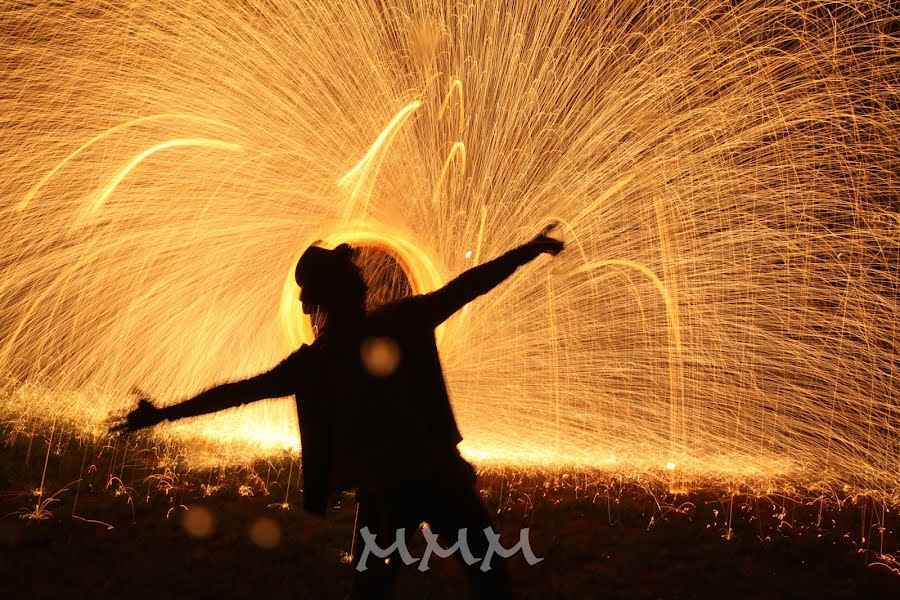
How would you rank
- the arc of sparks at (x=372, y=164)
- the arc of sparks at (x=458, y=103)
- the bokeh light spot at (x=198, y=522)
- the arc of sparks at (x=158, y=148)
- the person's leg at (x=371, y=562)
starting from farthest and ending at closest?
the arc of sparks at (x=458, y=103) → the arc of sparks at (x=372, y=164) → the arc of sparks at (x=158, y=148) → the bokeh light spot at (x=198, y=522) → the person's leg at (x=371, y=562)

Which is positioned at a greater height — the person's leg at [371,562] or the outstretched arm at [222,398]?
the outstretched arm at [222,398]

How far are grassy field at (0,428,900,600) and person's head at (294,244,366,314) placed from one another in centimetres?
273

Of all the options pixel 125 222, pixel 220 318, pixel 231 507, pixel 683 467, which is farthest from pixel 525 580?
pixel 125 222

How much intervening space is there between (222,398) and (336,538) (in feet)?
10.9

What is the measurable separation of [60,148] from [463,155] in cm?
516

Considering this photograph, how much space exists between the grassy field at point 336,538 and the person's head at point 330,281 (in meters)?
2.73

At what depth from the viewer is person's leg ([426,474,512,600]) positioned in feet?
9.11

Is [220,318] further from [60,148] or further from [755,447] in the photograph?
[755,447]

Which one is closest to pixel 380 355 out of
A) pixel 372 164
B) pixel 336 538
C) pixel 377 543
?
pixel 377 543

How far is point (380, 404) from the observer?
9.20 ft

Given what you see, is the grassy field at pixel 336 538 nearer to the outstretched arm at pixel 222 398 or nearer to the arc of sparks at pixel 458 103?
the outstretched arm at pixel 222 398

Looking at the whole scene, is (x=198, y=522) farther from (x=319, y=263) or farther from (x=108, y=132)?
(x=108, y=132)

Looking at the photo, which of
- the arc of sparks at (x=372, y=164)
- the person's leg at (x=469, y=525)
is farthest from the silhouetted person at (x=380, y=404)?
the arc of sparks at (x=372, y=164)

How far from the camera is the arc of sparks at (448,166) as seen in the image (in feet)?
29.8
